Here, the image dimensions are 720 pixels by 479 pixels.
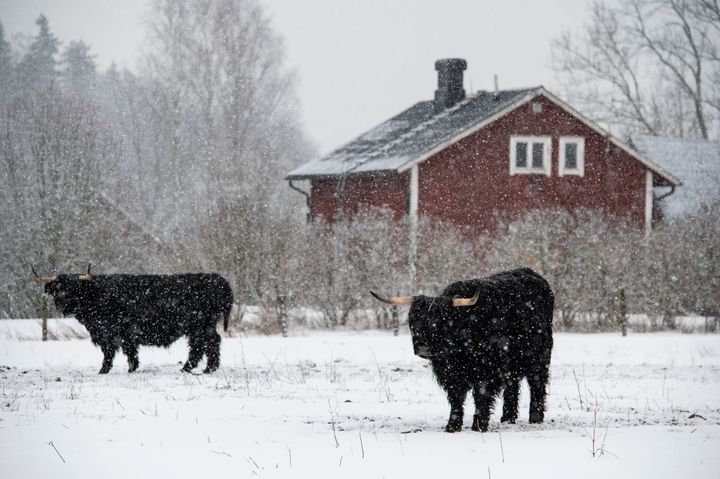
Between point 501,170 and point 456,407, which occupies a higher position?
point 501,170

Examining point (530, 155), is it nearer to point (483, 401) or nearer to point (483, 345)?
point (483, 345)

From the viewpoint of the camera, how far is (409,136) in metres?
29.3

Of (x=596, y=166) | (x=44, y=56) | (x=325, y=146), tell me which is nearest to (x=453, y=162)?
(x=596, y=166)

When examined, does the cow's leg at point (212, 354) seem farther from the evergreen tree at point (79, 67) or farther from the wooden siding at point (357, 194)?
the evergreen tree at point (79, 67)

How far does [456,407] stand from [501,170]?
1968 cm

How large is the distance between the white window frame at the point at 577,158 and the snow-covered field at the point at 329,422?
526 inches

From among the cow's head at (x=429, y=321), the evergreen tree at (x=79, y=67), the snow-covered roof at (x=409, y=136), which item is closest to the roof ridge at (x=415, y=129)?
the snow-covered roof at (x=409, y=136)

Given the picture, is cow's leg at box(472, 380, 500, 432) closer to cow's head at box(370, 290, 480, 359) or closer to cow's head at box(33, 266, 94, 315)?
cow's head at box(370, 290, 480, 359)

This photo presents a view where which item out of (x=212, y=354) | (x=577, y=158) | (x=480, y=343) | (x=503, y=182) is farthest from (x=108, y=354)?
(x=577, y=158)

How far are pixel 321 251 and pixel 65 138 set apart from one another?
11665 millimetres

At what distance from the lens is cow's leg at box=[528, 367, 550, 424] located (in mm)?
9047

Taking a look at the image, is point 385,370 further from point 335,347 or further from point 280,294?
point 280,294

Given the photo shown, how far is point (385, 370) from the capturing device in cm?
1345

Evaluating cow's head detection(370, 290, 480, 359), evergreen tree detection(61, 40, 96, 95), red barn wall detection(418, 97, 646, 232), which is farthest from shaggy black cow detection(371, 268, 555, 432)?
evergreen tree detection(61, 40, 96, 95)
